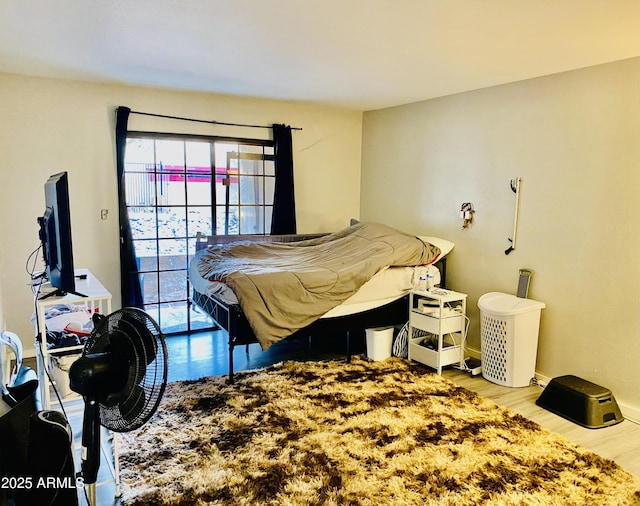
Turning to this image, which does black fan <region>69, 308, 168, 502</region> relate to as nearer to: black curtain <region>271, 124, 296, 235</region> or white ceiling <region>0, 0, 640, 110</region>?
white ceiling <region>0, 0, 640, 110</region>

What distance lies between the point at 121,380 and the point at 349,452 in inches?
58.6

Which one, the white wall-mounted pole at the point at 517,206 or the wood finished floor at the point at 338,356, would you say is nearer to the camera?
the wood finished floor at the point at 338,356

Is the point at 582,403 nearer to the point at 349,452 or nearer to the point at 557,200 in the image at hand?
the point at 557,200

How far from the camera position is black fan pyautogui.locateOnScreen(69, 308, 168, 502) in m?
1.53

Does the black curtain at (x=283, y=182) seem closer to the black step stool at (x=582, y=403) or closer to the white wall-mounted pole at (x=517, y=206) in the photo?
the white wall-mounted pole at (x=517, y=206)

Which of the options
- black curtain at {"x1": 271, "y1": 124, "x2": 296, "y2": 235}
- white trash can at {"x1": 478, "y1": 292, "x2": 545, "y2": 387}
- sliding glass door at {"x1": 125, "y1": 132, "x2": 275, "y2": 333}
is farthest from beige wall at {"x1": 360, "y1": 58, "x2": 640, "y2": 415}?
sliding glass door at {"x1": 125, "y1": 132, "x2": 275, "y2": 333}

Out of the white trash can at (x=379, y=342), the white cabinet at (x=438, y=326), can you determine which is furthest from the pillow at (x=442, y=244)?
the white trash can at (x=379, y=342)

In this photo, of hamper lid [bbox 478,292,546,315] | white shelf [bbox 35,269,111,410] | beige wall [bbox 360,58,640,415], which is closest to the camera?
white shelf [bbox 35,269,111,410]

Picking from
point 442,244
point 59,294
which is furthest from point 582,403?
point 59,294

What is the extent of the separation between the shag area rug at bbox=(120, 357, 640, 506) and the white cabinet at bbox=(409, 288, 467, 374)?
0.35 metres

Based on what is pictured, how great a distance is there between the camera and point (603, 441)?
2854 millimetres

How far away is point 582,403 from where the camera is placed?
3.06 m

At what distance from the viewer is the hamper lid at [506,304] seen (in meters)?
3.51

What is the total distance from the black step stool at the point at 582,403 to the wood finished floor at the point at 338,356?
0.05 meters
